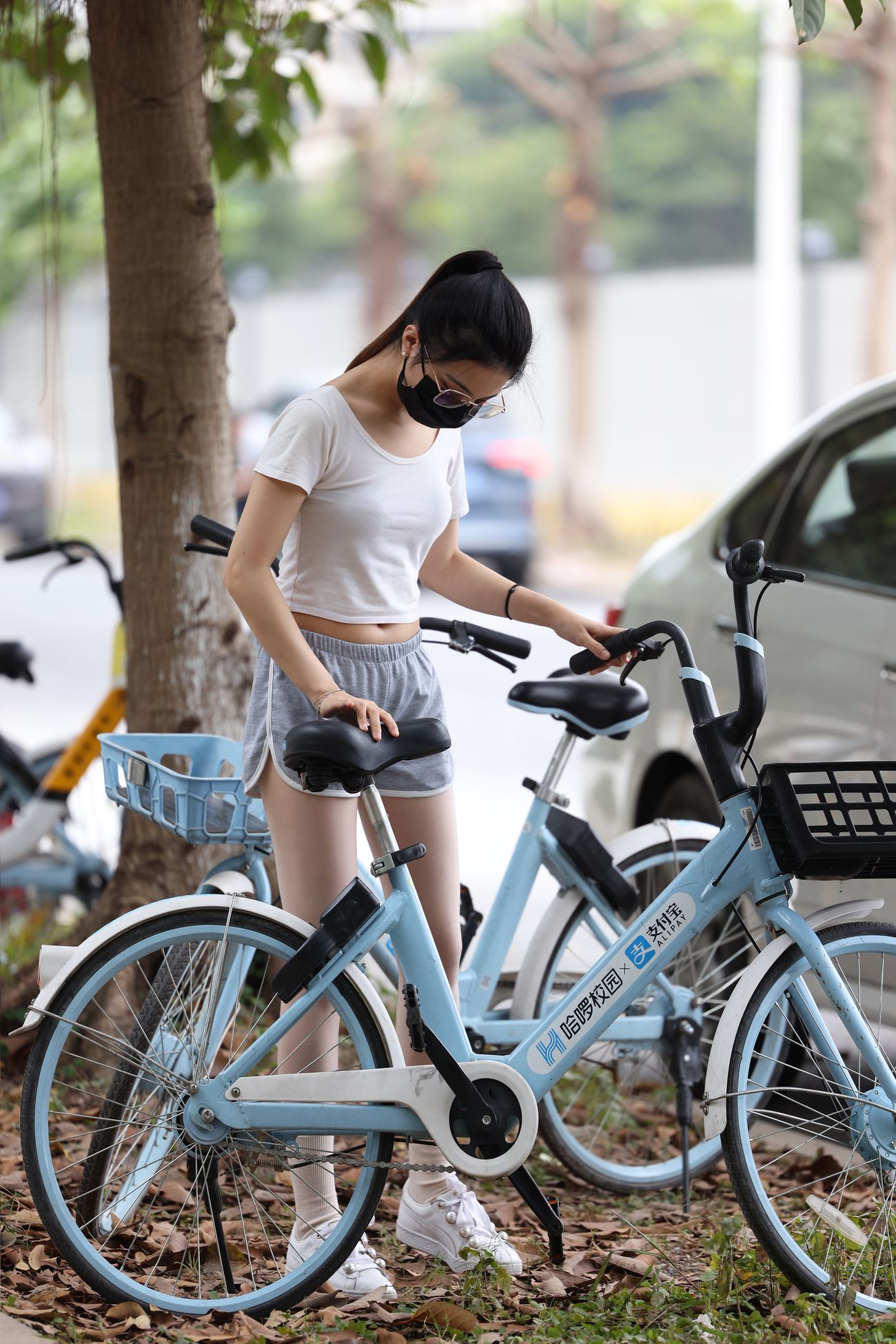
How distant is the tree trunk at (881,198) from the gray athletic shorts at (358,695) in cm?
1417

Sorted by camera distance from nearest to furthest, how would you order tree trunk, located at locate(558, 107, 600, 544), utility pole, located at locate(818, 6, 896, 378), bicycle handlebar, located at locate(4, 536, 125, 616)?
bicycle handlebar, located at locate(4, 536, 125, 616) → utility pole, located at locate(818, 6, 896, 378) → tree trunk, located at locate(558, 107, 600, 544)

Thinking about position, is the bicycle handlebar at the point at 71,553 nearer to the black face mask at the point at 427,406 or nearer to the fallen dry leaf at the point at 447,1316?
the black face mask at the point at 427,406

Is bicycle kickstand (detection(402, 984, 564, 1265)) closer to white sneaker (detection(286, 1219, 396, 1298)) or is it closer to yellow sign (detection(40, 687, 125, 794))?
white sneaker (detection(286, 1219, 396, 1298))

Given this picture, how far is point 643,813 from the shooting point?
5031mm

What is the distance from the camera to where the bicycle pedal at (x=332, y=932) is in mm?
3061

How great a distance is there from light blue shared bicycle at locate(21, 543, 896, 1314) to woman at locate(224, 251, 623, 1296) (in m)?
0.10

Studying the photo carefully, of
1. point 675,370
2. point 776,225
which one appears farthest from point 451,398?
point 675,370

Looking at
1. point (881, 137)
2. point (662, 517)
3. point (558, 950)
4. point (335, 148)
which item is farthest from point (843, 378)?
point (335, 148)

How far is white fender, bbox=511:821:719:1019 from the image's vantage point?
150 inches

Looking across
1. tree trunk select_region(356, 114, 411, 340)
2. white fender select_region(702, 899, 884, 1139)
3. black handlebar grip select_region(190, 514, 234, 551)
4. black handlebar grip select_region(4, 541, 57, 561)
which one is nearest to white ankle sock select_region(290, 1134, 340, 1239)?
white fender select_region(702, 899, 884, 1139)

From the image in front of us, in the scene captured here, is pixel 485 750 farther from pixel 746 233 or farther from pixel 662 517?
pixel 746 233

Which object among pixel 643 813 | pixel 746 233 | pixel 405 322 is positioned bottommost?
pixel 643 813

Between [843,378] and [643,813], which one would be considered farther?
[843,378]

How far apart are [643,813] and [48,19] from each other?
8.77 ft
